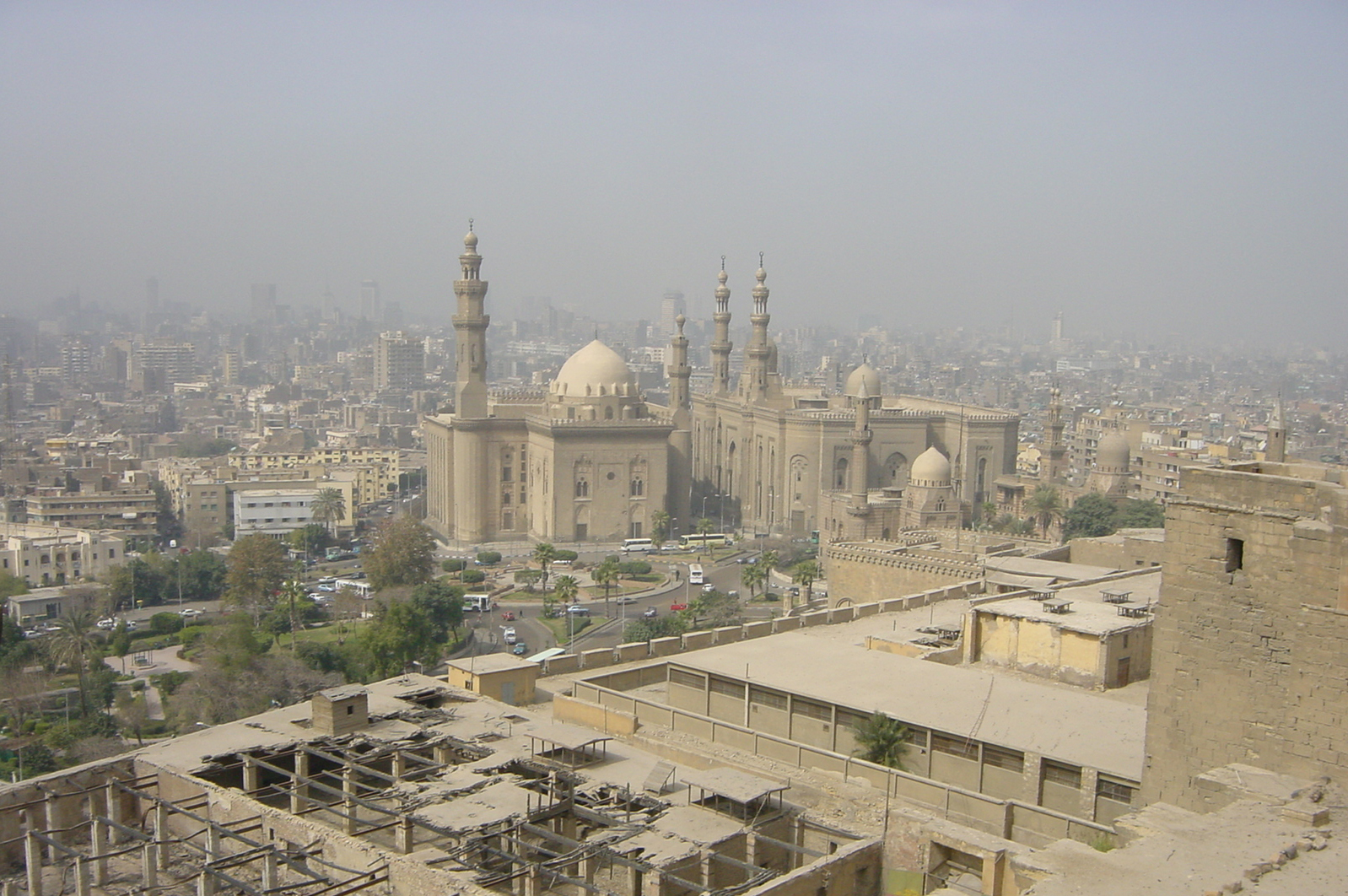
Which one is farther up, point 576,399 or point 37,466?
point 576,399

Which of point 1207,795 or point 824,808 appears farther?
point 824,808

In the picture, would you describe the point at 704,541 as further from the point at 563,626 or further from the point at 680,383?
the point at 563,626

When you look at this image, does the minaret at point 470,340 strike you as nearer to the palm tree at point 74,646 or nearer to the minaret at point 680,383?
the minaret at point 680,383

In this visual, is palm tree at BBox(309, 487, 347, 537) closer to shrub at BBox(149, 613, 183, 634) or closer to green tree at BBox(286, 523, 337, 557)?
green tree at BBox(286, 523, 337, 557)

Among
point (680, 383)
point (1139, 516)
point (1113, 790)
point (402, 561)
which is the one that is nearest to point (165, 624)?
point (402, 561)

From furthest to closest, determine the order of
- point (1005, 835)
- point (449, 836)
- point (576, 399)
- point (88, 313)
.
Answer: point (88, 313) < point (576, 399) < point (1005, 835) < point (449, 836)

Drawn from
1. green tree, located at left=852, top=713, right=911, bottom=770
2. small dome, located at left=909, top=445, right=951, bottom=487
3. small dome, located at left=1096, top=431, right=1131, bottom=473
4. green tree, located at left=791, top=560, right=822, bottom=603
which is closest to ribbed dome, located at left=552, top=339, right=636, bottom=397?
green tree, located at left=791, top=560, right=822, bottom=603

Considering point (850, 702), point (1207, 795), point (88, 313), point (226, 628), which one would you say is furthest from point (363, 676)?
point (88, 313)

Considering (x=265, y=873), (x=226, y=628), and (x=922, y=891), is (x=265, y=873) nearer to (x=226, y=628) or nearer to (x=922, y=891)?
(x=922, y=891)
